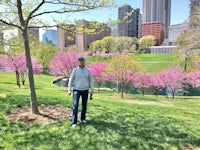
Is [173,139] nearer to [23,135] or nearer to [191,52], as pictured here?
[23,135]

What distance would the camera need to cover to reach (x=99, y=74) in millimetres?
34938

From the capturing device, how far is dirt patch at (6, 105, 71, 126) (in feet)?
19.9

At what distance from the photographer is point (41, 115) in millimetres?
6484

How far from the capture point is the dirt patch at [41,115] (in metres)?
6.05

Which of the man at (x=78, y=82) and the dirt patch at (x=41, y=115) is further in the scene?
the dirt patch at (x=41, y=115)

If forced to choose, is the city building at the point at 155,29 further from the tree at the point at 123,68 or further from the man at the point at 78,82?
the man at the point at 78,82

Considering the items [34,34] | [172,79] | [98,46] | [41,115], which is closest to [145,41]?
[98,46]

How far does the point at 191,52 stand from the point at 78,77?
35.2 feet

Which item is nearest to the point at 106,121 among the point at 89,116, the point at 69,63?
the point at 89,116

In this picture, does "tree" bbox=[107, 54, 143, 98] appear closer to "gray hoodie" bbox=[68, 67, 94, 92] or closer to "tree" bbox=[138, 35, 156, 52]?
"gray hoodie" bbox=[68, 67, 94, 92]

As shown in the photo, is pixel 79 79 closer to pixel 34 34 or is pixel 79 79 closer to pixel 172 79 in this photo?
pixel 34 34

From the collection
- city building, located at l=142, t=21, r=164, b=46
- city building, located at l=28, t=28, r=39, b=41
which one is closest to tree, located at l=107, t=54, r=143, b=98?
city building, located at l=28, t=28, r=39, b=41

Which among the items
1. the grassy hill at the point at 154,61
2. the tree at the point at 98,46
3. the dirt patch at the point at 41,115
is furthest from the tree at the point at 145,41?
the dirt patch at the point at 41,115

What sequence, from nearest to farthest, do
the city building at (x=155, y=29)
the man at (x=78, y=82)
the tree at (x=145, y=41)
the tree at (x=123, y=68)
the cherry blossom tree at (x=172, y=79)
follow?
the man at (x=78, y=82), the tree at (x=123, y=68), the cherry blossom tree at (x=172, y=79), the tree at (x=145, y=41), the city building at (x=155, y=29)
